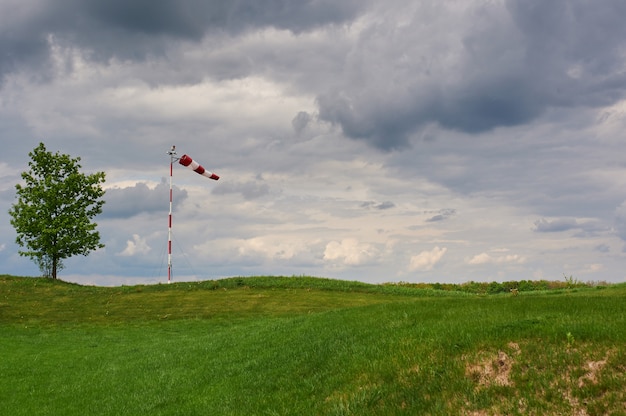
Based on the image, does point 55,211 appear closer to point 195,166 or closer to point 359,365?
point 195,166

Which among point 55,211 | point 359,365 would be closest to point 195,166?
point 55,211

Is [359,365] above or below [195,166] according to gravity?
below

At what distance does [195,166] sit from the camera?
58906 mm

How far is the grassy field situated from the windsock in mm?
26195

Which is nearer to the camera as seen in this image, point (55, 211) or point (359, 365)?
point (359, 365)

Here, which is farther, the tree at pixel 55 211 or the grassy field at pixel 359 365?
the tree at pixel 55 211

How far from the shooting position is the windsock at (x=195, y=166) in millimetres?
57094

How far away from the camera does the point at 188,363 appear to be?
21547 mm

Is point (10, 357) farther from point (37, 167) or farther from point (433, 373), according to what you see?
point (37, 167)

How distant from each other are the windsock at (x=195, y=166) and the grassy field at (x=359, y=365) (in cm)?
2619

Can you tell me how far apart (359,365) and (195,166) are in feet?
156

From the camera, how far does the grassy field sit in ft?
37.7

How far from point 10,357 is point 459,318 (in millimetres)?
24585

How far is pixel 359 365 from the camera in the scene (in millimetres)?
14805
